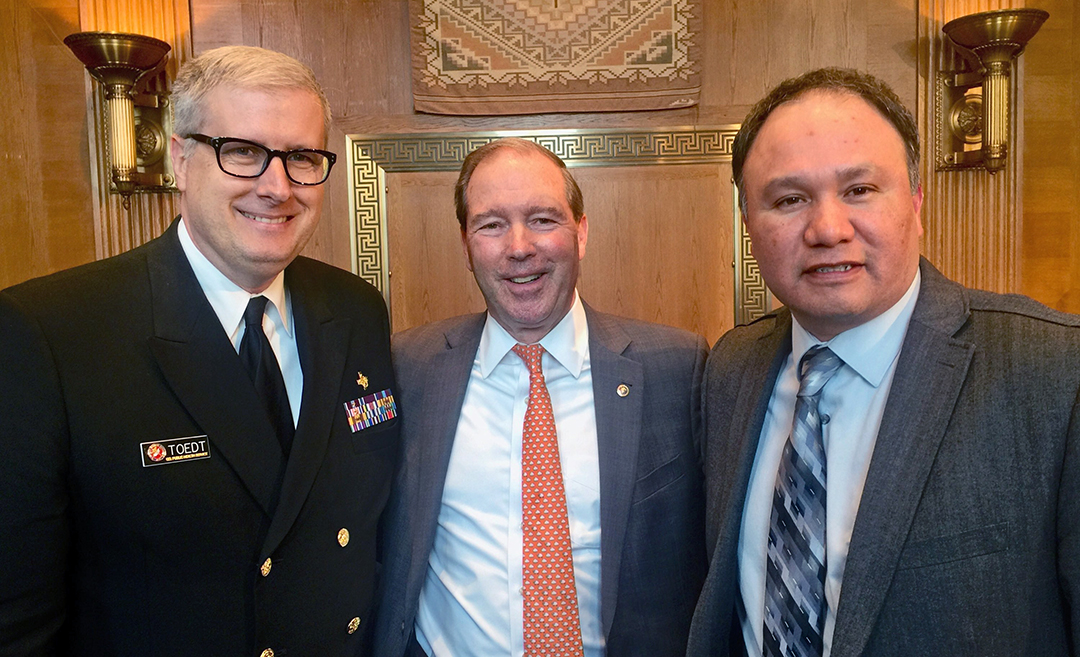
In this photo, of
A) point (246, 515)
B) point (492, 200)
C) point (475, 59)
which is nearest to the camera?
point (246, 515)

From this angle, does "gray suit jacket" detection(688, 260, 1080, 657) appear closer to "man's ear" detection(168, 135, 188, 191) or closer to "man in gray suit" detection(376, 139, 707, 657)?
"man in gray suit" detection(376, 139, 707, 657)

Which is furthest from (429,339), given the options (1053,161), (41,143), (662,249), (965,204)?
(1053,161)

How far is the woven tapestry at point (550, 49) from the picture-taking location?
10.1 ft

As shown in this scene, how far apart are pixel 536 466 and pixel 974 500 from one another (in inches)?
35.6

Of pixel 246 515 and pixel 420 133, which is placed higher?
pixel 420 133

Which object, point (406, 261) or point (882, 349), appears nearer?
point (882, 349)

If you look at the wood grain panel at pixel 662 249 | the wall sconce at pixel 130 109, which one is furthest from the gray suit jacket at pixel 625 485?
the wall sconce at pixel 130 109

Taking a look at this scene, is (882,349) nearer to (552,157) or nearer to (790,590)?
(790,590)

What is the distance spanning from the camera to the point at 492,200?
6.12 feet

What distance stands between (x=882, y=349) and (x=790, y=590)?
451mm

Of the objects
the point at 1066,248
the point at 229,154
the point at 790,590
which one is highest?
the point at 229,154

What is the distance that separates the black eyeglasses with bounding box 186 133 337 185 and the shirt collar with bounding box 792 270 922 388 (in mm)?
1069

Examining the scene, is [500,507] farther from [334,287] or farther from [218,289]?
[218,289]

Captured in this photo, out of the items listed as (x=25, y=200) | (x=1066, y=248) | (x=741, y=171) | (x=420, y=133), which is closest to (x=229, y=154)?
(x=741, y=171)
